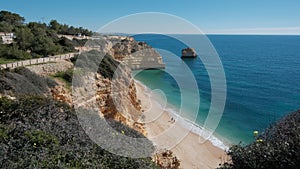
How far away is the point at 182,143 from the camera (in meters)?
18.2

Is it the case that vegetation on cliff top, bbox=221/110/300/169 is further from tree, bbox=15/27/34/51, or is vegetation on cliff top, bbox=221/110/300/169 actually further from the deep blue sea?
tree, bbox=15/27/34/51

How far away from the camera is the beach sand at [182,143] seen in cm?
1579

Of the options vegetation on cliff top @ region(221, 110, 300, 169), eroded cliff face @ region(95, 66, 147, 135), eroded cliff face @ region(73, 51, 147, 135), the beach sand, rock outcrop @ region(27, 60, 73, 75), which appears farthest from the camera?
the beach sand

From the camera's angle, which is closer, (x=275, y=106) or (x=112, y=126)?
(x=112, y=126)

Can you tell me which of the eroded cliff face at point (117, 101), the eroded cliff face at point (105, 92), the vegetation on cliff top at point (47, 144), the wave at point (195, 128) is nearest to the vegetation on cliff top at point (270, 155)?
the vegetation on cliff top at point (47, 144)

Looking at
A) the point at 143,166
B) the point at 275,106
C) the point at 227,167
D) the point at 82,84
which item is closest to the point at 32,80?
the point at 82,84

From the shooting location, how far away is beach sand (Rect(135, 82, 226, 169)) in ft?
51.8

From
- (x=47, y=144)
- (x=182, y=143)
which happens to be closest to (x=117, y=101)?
(x=182, y=143)

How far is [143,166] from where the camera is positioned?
17.9ft

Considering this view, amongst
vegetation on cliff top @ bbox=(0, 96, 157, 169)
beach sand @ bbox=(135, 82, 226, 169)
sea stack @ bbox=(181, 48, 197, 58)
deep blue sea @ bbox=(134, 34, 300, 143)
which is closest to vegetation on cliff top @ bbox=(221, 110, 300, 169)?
vegetation on cliff top @ bbox=(0, 96, 157, 169)

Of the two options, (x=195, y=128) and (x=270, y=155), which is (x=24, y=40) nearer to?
(x=195, y=128)

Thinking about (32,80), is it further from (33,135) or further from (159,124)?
(159,124)

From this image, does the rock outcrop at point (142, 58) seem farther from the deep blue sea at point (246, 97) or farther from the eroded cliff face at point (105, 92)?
the eroded cliff face at point (105, 92)

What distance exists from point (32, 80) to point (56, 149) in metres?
9.14
